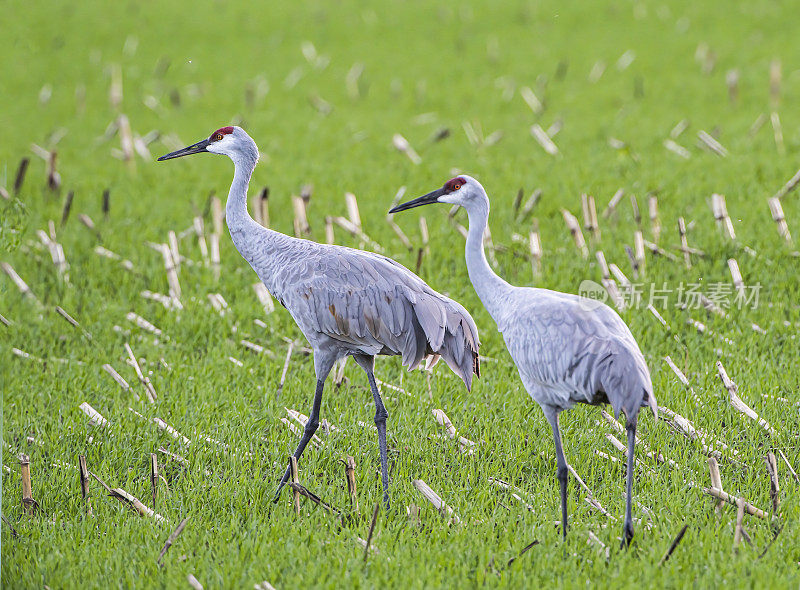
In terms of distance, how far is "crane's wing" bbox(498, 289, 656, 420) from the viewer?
13.1 feet

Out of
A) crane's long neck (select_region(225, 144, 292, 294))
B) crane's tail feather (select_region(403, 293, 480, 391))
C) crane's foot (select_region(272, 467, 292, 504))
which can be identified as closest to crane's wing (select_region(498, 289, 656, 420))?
crane's tail feather (select_region(403, 293, 480, 391))

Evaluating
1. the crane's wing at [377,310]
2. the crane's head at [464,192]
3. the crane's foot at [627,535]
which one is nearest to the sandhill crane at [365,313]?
the crane's wing at [377,310]

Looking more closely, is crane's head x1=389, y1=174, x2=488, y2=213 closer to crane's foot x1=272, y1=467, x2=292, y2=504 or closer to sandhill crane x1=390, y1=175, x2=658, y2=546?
sandhill crane x1=390, y1=175, x2=658, y2=546

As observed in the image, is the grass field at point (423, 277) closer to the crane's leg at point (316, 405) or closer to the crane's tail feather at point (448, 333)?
the crane's leg at point (316, 405)

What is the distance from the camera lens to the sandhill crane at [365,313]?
4.85 m

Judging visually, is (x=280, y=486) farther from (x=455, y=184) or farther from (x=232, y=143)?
(x=232, y=143)

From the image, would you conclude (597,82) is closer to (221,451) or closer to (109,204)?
(109,204)

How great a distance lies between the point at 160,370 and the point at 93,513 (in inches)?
71.1

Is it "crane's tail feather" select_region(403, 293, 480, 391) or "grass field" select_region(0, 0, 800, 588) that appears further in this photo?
"crane's tail feather" select_region(403, 293, 480, 391)

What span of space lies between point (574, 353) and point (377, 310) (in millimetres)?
1214

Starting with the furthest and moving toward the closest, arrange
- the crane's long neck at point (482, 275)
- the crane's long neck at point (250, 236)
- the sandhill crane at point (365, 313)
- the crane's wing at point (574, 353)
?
the crane's long neck at point (250, 236) → the sandhill crane at point (365, 313) → the crane's long neck at point (482, 275) → the crane's wing at point (574, 353)

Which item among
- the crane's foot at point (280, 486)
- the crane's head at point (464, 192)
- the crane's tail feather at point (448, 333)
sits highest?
the crane's head at point (464, 192)

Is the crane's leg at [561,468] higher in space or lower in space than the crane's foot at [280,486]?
higher

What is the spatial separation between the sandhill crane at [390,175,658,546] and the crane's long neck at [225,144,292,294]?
3.92ft
